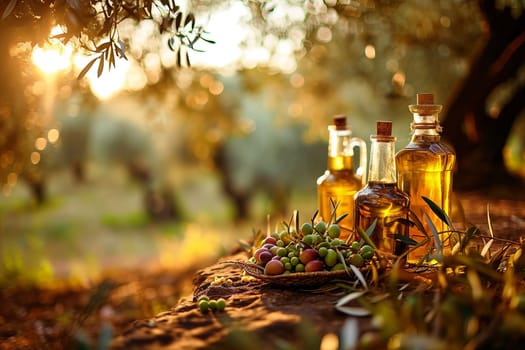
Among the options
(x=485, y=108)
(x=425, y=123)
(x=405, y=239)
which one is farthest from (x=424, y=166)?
(x=485, y=108)

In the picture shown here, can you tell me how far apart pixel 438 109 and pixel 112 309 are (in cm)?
296

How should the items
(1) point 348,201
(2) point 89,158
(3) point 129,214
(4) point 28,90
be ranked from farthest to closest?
1. (3) point 129,214
2. (2) point 89,158
3. (4) point 28,90
4. (1) point 348,201

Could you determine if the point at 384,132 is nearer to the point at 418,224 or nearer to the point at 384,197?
the point at 384,197

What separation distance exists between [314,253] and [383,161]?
1.17ft

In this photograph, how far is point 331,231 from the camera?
1.73 metres

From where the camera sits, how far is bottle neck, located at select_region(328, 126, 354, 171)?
1978mm

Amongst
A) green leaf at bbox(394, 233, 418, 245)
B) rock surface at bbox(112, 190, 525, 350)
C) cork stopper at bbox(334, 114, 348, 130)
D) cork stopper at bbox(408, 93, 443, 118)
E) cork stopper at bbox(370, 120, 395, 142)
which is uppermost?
cork stopper at bbox(408, 93, 443, 118)

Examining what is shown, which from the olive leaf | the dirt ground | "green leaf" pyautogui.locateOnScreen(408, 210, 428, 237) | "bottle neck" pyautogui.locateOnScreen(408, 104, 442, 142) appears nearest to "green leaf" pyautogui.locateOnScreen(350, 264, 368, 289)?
the olive leaf

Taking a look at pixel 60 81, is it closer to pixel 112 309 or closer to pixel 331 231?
pixel 112 309

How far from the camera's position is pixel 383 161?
169cm

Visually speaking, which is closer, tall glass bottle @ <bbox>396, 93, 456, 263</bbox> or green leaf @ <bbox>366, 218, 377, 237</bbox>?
green leaf @ <bbox>366, 218, 377, 237</bbox>

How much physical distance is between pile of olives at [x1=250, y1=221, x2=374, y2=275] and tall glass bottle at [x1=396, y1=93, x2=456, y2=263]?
0.25 meters

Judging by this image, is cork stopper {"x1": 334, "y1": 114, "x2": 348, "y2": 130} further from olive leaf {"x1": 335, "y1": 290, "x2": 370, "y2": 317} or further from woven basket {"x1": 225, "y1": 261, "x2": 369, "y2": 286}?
olive leaf {"x1": 335, "y1": 290, "x2": 370, "y2": 317}

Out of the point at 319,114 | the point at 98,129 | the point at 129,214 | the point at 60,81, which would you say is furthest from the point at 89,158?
the point at 60,81
